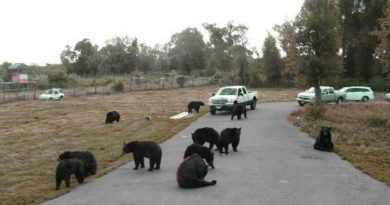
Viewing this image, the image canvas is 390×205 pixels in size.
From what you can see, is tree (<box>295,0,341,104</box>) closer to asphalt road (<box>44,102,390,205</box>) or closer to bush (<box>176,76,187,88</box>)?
asphalt road (<box>44,102,390,205</box>)

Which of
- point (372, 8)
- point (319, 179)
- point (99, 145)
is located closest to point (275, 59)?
point (372, 8)

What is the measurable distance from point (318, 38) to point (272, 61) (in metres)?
49.4

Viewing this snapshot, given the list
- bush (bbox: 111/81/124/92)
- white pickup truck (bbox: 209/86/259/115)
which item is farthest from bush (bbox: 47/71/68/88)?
white pickup truck (bbox: 209/86/259/115)

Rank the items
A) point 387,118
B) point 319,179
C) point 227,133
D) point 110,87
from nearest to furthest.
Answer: point 319,179 → point 227,133 → point 387,118 → point 110,87

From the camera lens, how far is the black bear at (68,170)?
402 inches

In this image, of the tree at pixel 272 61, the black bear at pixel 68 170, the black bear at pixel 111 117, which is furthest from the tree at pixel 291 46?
the tree at pixel 272 61

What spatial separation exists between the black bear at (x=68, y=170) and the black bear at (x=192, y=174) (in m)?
2.76

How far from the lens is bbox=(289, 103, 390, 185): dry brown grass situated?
12.3m

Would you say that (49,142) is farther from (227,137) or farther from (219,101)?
(219,101)

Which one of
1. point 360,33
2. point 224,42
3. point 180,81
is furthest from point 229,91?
point 224,42

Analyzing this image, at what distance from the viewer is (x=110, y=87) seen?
62.2 meters

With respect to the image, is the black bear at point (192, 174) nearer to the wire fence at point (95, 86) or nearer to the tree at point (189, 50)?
the wire fence at point (95, 86)

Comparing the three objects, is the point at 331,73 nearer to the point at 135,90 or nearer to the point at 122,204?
the point at 122,204

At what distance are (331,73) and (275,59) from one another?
161 ft
